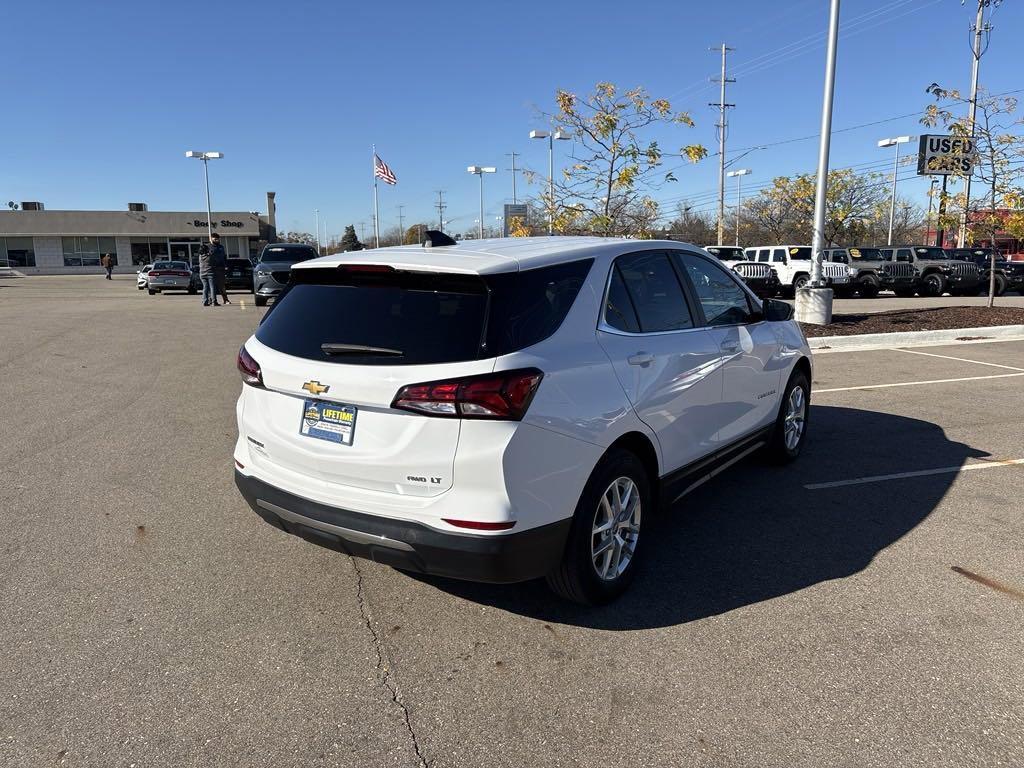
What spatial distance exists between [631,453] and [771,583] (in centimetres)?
105

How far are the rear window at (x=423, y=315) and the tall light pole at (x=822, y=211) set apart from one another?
12586 millimetres

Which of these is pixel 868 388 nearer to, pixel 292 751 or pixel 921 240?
pixel 292 751

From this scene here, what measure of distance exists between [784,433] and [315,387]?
388cm

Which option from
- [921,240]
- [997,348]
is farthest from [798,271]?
[921,240]

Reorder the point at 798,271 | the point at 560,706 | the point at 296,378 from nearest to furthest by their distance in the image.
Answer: the point at 560,706 < the point at 296,378 < the point at 798,271

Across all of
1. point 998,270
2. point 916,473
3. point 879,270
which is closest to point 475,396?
point 916,473

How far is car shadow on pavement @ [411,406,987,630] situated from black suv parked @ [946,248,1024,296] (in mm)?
25763

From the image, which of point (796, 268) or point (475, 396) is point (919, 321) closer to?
point (796, 268)

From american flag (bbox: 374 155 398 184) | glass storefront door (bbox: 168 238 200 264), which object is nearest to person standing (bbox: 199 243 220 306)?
american flag (bbox: 374 155 398 184)

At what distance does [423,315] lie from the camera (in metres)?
3.12

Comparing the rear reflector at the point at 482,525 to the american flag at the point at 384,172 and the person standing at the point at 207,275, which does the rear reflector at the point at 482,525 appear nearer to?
the person standing at the point at 207,275

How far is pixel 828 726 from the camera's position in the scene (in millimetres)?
2680

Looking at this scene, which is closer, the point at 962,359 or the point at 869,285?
the point at 962,359

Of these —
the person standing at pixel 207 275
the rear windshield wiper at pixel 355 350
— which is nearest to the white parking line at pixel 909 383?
the rear windshield wiper at pixel 355 350
